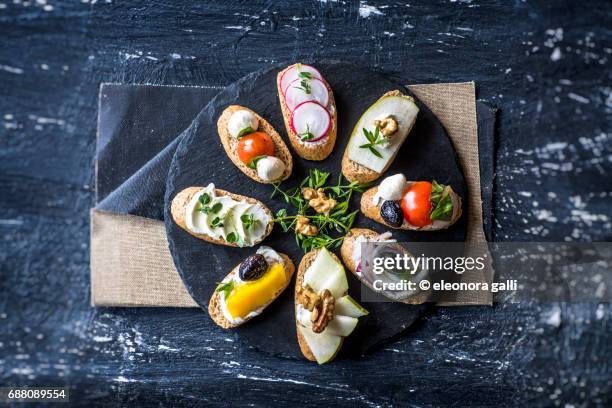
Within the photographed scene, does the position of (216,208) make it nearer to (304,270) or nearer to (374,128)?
(304,270)

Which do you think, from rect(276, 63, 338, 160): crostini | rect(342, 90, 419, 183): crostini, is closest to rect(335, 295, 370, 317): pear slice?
rect(342, 90, 419, 183): crostini

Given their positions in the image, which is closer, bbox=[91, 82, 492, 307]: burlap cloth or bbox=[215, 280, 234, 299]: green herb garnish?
bbox=[215, 280, 234, 299]: green herb garnish

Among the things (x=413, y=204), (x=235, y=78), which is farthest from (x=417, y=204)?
(x=235, y=78)

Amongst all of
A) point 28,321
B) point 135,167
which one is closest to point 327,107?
point 135,167

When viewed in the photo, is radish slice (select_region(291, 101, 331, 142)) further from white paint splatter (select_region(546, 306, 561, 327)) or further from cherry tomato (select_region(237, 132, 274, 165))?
white paint splatter (select_region(546, 306, 561, 327))

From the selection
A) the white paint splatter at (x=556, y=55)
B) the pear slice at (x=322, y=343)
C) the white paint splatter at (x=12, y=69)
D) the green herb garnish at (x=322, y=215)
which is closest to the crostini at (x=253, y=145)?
the green herb garnish at (x=322, y=215)
